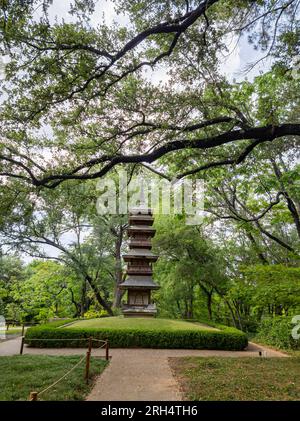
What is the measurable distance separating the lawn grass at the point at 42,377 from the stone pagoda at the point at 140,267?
12.2m

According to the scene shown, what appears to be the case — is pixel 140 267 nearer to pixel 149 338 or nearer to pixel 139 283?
pixel 139 283

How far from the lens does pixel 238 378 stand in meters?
7.91

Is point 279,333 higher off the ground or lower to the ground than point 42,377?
lower

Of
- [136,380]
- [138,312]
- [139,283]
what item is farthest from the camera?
[139,283]

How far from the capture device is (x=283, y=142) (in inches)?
471

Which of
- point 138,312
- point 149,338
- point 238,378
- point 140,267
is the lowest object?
point 149,338

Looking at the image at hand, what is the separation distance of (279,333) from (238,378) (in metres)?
10.2

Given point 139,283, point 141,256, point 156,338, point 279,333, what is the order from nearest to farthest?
point 156,338
point 279,333
point 139,283
point 141,256

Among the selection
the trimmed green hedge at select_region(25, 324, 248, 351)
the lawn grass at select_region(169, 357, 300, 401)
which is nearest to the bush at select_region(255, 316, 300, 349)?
the trimmed green hedge at select_region(25, 324, 248, 351)

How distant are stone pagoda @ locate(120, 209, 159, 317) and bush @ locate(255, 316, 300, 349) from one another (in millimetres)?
7911

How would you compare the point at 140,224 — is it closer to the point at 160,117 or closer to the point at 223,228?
the point at 223,228

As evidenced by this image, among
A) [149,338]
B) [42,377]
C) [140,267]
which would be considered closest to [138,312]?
[140,267]

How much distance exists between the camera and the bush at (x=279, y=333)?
50.9ft

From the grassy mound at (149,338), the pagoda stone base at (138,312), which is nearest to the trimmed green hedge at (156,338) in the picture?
the grassy mound at (149,338)
